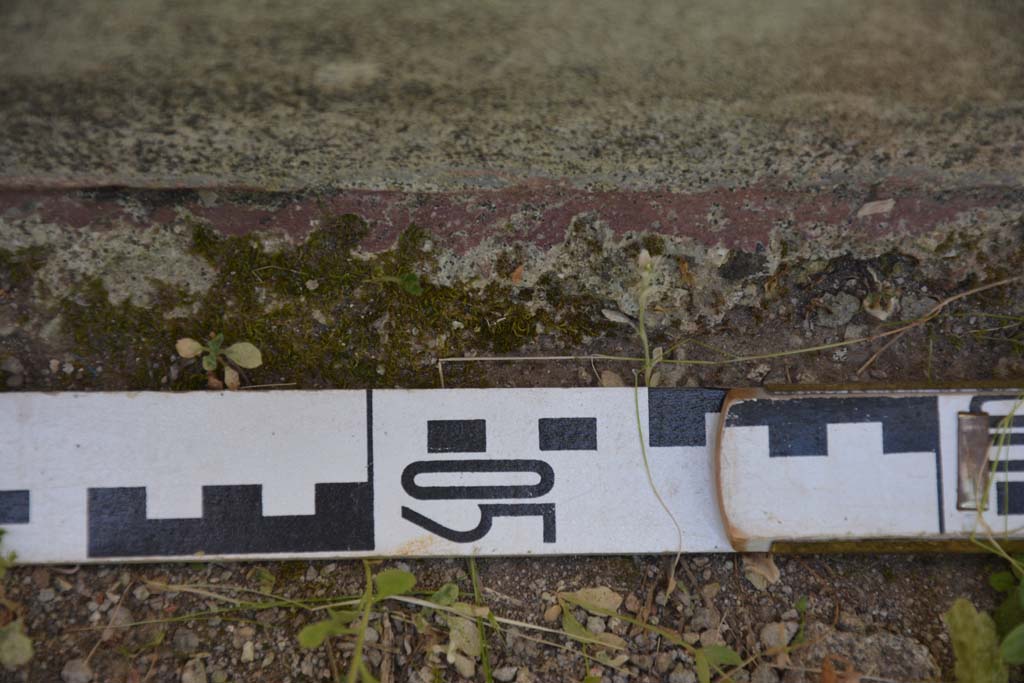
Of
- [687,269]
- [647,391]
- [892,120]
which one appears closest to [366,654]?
[647,391]

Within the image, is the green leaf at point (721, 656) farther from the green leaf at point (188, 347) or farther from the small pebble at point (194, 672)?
the green leaf at point (188, 347)

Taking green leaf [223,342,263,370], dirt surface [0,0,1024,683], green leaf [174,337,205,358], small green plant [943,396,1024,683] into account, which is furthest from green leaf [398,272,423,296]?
small green plant [943,396,1024,683]

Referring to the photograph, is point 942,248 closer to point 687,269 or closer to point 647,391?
point 687,269

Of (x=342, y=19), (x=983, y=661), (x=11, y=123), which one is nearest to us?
(x=342, y=19)

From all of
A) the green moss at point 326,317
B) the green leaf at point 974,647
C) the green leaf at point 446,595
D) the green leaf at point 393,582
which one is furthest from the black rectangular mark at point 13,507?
the green leaf at point 974,647

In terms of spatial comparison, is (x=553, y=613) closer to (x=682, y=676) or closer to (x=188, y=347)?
(x=682, y=676)

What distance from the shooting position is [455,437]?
137 cm

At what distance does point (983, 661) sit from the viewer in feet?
4.35

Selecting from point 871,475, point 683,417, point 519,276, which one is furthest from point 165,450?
point 871,475

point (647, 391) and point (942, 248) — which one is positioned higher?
point (942, 248)

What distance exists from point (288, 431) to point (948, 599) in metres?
1.51

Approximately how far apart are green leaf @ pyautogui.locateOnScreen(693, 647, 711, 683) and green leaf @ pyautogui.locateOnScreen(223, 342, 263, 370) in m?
1.15

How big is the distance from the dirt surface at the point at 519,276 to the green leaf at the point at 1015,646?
0.40 feet

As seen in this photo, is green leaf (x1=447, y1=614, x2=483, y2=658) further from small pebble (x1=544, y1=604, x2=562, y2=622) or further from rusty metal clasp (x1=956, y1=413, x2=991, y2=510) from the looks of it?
rusty metal clasp (x1=956, y1=413, x2=991, y2=510)
